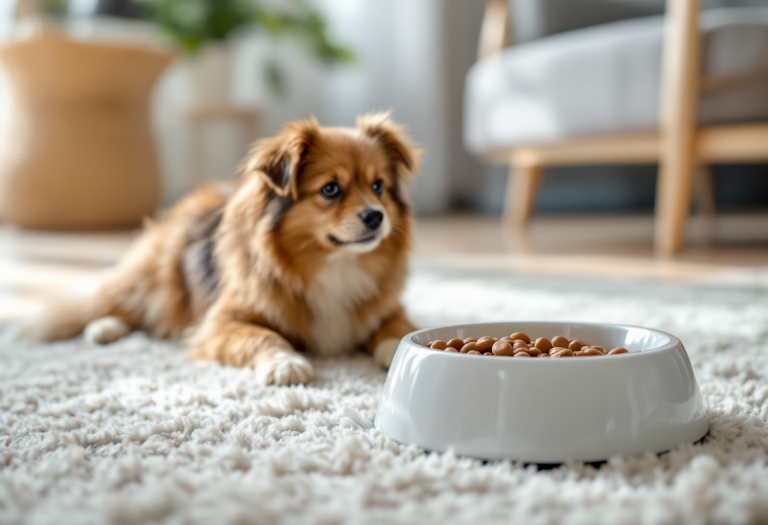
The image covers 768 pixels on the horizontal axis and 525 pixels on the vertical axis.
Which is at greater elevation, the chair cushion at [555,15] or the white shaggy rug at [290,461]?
the chair cushion at [555,15]

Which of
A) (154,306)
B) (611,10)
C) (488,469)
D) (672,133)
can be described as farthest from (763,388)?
(611,10)

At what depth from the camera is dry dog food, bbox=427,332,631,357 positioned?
945 millimetres

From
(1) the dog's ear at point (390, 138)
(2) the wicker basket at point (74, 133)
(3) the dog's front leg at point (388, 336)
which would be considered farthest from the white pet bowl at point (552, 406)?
(2) the wicker basket at point (74, 133)

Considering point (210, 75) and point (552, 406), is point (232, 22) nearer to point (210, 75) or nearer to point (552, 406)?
point (210, 75)

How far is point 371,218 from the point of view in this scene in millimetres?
1440

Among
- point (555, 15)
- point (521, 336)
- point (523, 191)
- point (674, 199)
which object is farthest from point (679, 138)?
point (521, 336)

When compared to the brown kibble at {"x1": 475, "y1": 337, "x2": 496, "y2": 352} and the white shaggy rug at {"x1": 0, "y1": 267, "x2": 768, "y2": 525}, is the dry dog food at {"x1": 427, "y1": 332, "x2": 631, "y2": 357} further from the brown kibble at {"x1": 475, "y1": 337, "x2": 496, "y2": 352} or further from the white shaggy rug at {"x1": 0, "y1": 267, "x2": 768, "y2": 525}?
the white shaggy rug at {"x1": 0, "y1": 267, "x2": 768, "y2": 525}

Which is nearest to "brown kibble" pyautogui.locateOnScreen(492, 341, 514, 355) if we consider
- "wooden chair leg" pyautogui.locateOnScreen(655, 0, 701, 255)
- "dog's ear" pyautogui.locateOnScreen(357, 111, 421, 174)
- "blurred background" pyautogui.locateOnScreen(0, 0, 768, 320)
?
"dog's ear" pyautogui.locateOnScreen(357, 111, 421, 174)

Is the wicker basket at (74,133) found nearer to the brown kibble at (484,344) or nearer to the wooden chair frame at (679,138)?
the wooden chair frame at (679,138)

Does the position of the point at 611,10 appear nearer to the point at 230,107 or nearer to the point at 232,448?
the point at 230,107

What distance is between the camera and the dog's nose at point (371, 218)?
4.72 feet

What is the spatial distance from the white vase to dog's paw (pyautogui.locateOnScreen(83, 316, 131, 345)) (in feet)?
10.4

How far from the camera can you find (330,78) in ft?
18.7

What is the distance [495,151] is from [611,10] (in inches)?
40.7
